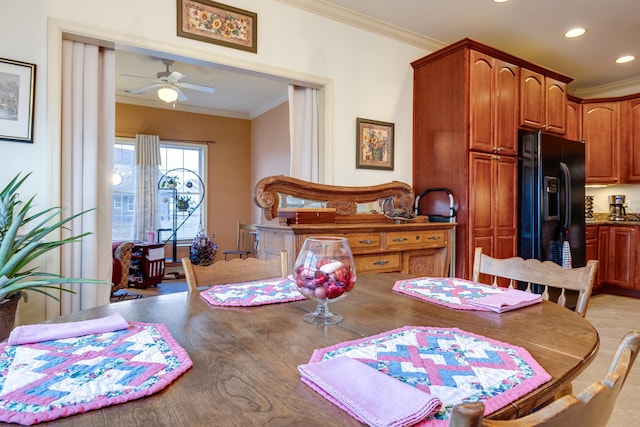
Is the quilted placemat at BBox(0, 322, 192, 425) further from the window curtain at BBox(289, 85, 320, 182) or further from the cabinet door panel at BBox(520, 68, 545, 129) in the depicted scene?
the cabinet door panel at BBox(520, 68, 545, 129)

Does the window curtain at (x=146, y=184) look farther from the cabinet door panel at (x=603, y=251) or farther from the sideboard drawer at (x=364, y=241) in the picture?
the cabinet door panel at (x=603, y=251)

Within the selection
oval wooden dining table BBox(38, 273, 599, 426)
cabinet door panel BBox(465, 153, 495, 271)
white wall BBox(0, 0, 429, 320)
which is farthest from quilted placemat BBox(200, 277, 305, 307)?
cabinet door panel BBox(465, 153, 495, 271)

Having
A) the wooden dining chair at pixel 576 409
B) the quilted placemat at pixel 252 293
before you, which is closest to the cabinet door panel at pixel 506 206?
the quilted placemat at pixel 252 293

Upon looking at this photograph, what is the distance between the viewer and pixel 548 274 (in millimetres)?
1389

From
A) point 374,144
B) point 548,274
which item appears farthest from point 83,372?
point 374,144

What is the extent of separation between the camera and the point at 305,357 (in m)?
0.77

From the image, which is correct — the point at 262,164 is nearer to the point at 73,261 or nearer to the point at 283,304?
the point at 73,261

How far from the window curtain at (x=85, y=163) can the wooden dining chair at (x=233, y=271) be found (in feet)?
4.06

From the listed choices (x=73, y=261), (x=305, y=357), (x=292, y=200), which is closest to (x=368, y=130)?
(x=292, y=200)

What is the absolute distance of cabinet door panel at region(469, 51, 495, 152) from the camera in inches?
123

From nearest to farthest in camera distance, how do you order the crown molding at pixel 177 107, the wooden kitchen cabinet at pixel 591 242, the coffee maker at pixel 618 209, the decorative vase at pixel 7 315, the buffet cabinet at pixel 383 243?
the decorative vase at pixel 7 315, the buffet cabinet at pixel 383 243, the wooden kitchen cabinet at pixel 591 242, the coffee maker at pixel 618 209, the crown molding at pixel 177 107

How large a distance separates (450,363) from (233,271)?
1004 mm

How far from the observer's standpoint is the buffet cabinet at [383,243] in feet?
7.95

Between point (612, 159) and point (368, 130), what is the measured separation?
342 cm
